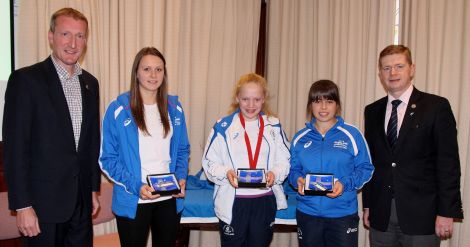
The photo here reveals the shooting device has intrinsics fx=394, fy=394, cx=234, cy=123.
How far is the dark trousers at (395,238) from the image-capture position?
2.95m

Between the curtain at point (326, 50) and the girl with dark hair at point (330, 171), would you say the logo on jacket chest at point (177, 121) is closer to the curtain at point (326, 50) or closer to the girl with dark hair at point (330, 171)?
the girl with dark hair at point (330, 171)

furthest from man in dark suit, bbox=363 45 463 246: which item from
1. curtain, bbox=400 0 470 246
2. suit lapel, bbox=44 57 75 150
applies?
suit lapel, bbox=44 57 75 150

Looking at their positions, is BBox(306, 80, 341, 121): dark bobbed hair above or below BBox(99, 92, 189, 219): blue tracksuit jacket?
above

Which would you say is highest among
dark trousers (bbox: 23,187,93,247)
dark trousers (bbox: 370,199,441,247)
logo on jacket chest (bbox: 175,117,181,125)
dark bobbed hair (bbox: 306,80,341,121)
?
dark bobbed hair (bbox: 306,80,341,121)

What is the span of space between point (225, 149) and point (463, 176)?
2374 mm

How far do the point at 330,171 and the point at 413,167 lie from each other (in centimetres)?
61

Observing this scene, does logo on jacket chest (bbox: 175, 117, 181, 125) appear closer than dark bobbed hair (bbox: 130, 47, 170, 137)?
No

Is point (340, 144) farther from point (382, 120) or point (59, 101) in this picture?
point (59, 101)

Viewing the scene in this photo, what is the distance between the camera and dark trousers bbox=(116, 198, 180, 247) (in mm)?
2760

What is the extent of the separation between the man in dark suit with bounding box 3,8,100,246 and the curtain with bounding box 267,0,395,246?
2812 millimetres

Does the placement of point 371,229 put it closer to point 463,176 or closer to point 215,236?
point 463,176

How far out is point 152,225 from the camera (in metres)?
2.89

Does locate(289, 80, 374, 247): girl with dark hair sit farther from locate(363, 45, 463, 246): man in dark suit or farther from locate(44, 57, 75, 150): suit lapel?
locate(44, 57, 75, 150): suit lapel

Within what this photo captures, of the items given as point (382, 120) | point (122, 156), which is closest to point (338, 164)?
point (382, 120)
